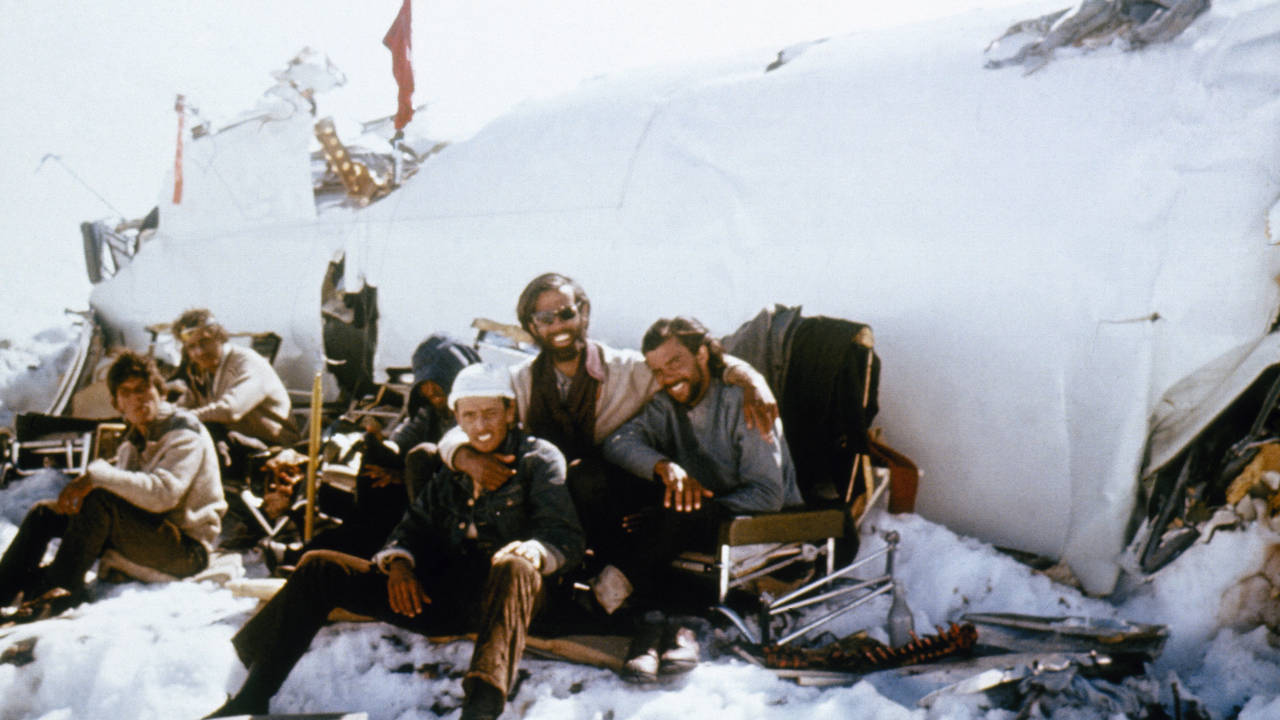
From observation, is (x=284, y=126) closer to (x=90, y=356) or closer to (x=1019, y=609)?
(x=90, y=356)

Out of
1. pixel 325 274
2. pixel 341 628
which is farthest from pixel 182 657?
pixel 325 274

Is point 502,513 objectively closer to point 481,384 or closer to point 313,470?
point 481,384

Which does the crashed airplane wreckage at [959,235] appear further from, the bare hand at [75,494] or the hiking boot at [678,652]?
the bare hand at [75,494]

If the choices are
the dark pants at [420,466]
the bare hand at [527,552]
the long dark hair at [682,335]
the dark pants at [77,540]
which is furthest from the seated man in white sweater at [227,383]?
the bare hand at [527,552]

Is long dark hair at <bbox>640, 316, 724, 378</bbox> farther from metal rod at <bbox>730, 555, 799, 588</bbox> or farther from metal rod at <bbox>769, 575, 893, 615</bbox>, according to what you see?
metal rod at <bbox>769, 575, 893, 615</bbox>

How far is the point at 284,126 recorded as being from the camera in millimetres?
9562

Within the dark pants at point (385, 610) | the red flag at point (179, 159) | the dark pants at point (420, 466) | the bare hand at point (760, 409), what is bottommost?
the dark pants at point (385, 610)

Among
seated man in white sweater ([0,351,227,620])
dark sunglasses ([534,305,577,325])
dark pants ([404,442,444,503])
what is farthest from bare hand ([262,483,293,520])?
dark sunglasses ([534,305,577,325])

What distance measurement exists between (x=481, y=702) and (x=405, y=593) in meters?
0.57

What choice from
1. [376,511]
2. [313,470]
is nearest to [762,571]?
[376,511]

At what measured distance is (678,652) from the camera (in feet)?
9.88

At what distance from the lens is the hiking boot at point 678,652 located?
298 cm

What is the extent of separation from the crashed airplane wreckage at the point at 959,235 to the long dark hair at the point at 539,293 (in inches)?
64.7

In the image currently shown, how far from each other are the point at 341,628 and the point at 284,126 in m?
7.73
